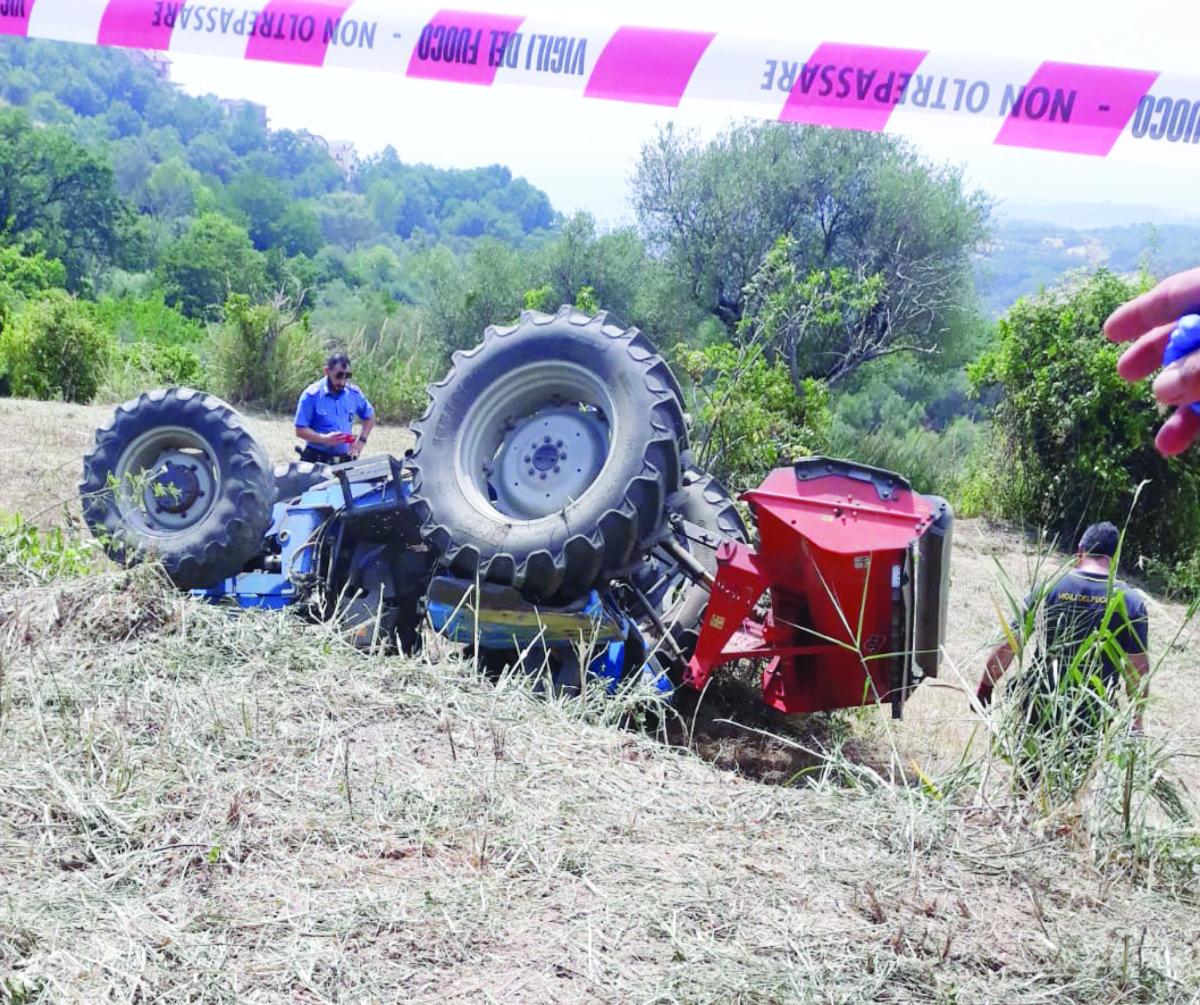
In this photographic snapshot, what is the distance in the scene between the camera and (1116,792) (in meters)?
2.96

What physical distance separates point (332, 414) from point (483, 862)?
5.67 m

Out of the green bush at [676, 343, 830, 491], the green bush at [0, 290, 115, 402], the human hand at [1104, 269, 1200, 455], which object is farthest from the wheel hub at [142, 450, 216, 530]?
the green bush at [0, 290, 115, 402]

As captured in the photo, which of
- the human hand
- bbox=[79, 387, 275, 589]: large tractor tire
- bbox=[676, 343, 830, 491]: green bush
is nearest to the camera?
the human hand

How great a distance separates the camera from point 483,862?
2.79 m

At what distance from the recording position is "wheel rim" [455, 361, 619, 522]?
214 inches

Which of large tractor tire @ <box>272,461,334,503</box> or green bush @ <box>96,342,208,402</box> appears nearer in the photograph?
large tractor tire @ <box>272,461,334,503</box>

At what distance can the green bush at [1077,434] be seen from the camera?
40.5 feet

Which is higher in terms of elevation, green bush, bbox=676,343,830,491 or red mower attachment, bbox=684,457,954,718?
green bush, bbox=676,343,830,491

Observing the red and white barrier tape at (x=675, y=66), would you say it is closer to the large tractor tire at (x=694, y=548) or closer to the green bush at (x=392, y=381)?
the large tractor tire at (x=694, y=548)

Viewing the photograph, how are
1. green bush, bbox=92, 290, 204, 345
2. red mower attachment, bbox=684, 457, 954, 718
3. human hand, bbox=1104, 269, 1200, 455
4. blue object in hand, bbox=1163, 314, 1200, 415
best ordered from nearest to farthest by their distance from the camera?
blue object in hand, bbox=1163, 314, 1200, 415
human hand, bbox=1104, 269, 1200, 455
red mower attachment, bbox=684, 457, 954, 718
green bush, bbox=92, 290, 204, 345

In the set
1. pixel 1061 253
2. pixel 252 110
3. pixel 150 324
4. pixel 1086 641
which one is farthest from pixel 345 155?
pixel 1086 641

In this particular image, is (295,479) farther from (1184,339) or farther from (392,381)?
(392,381)

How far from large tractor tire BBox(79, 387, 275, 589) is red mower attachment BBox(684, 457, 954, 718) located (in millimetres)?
2427

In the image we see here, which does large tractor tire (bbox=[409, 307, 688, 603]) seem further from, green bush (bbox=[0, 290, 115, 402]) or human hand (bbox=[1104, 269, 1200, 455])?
green bush (bbox=[0, 290, 115, 402])
